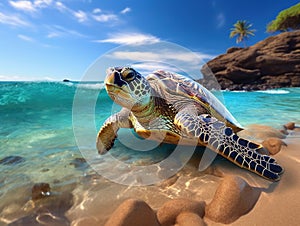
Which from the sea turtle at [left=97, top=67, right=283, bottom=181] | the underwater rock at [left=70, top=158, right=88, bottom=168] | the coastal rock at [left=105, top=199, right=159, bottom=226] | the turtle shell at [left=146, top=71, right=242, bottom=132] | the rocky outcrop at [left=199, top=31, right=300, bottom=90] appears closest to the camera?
the coastal rock at [left=105, top=199, right=159, bottom=226]

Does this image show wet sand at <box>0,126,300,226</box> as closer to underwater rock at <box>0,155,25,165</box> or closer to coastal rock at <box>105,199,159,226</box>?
coastal rock at <box>105,199,159,226</box>

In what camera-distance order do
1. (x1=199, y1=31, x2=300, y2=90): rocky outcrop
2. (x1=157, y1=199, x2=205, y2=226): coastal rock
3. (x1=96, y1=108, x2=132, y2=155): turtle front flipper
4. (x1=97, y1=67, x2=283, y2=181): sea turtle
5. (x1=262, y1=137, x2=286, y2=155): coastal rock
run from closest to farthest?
(x1=157, y1=199, x2=205, y2=226): coastal rock < (x1=97, y1=67, x2=283, y2=181): sea turtle < (x1=262, y1=137, x2=286, y2=155): coastal rock < (x1=96, y1=108, x2=132, y2=155): turtle front flipper < (x1=199, y1=31, x2=300, y2=90): rocky outcrop

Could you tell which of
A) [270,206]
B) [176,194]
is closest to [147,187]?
[176,194]

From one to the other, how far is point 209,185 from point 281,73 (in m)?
29.2

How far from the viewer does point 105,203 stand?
4.66ft

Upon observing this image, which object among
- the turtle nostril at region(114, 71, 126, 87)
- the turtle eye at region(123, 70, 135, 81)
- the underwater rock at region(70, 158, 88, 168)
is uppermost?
the turtle eye at region(123, 70, 135, 81)

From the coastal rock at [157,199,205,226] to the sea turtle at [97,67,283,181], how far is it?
0.58 meters

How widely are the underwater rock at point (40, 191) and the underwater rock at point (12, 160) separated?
0.98 m

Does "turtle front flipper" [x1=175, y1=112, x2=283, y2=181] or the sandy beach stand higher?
"turtle front flipper" [x1=175, y1=112, x2=283, y2=181]

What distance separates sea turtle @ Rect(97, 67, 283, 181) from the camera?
5.32 feet

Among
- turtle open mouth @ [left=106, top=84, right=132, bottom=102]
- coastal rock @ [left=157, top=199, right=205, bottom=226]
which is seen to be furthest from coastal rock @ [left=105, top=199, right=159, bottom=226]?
turtle open mouth @ [left=106, top=84, right=132, bottom=102]

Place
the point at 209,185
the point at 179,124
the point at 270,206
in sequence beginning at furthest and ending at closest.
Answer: the point at 179,124 → the point at 209,185 → the point at 270,206

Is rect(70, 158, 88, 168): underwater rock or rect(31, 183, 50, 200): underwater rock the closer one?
rect(31, 183, 50, 200): underwater rock

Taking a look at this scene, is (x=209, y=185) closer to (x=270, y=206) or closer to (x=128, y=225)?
(x=270, y=206)
